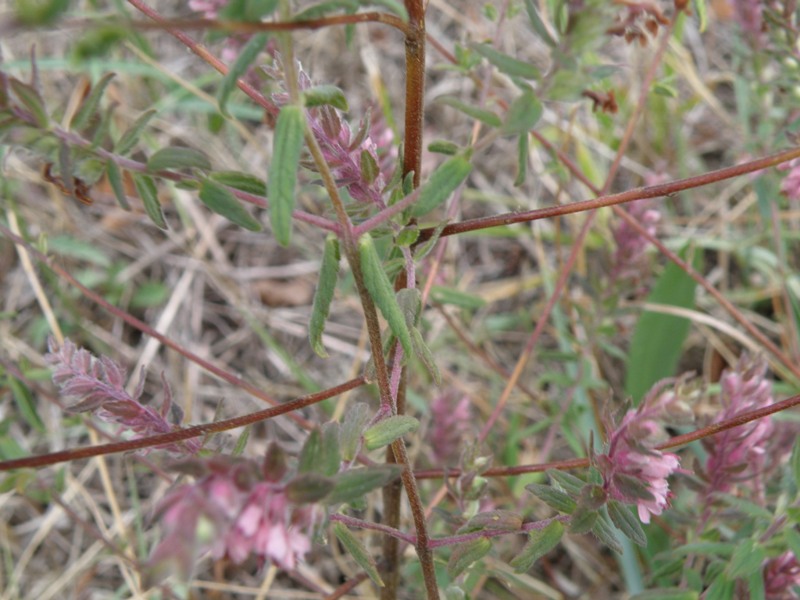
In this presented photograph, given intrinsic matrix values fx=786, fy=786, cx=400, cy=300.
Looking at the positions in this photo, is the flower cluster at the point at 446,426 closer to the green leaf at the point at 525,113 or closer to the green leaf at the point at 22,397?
the green leaf at the point at 22,397

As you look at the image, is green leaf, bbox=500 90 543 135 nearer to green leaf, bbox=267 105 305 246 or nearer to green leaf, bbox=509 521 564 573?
green leaf, bbox=267 105 305 246

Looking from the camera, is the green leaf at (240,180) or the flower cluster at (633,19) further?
the flower cluster at (633,19)

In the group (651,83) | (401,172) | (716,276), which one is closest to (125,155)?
(401,172)

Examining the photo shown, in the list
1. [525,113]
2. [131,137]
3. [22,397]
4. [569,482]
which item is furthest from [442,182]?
[22,397]

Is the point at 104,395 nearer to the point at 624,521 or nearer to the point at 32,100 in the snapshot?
the point at 32,100

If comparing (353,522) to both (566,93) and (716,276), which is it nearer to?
(566,93)

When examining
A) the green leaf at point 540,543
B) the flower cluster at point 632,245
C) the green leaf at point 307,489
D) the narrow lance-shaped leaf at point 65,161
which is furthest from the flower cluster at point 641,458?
the flower cluster at point 632,245
